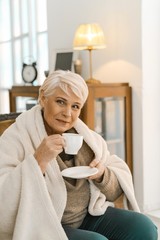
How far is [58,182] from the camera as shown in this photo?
4.93 ft

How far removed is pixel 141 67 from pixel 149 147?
634mm

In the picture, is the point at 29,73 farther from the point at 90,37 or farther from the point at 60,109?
the point at 60,109

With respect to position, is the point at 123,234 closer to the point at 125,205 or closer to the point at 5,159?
the point at 125,205

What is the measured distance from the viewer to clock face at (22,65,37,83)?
427 cm

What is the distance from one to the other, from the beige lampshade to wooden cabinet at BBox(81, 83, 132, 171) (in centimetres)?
34

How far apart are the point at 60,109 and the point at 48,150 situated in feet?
0.78

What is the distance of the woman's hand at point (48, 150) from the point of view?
1.37 meters

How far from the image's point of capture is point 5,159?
1.44 metres

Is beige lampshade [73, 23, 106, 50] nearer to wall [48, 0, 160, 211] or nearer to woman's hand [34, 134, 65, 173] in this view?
wall [48, 0, 160, 211]

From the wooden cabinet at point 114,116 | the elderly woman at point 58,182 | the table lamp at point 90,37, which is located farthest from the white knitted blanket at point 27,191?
the table lamp at point 90,37

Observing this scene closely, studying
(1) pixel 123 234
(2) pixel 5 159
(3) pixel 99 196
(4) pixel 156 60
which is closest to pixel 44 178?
(2) pixel 5 159

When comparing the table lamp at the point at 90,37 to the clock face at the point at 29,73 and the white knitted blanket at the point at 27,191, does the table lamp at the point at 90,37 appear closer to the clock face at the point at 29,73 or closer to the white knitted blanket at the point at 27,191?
the clock face at the point at 29,73

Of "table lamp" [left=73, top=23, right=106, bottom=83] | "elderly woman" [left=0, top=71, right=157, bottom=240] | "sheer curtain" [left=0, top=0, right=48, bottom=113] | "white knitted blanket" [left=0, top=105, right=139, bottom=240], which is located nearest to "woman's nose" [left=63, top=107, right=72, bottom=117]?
"elderly woman" [left=0, top=71, right=157, bottom=240]

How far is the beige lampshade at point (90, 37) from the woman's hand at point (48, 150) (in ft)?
5.84
